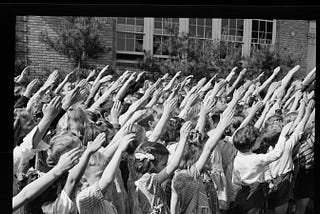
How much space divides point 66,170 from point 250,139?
137 cm

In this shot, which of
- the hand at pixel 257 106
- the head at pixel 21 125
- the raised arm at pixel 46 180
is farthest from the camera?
the hand at pixel 257 106

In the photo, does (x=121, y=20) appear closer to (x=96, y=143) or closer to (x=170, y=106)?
(x=170, y=106)

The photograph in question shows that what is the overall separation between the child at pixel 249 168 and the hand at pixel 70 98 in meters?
1.19

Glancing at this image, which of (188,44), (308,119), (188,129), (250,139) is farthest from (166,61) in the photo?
(308,119)

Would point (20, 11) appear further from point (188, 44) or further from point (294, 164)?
point (294, 164)

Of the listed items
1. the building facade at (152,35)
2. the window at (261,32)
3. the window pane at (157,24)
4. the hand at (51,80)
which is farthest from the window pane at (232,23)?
the hand at (51,80)

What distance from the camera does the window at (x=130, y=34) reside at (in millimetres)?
3475

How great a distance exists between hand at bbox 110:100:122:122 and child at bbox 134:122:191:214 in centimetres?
27

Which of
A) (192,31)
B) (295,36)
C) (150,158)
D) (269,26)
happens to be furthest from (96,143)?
(295,36)

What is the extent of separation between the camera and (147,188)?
348cm

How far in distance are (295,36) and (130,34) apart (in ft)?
3.90

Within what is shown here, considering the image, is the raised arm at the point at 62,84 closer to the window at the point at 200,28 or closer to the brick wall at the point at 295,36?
the window at the point at 200,28

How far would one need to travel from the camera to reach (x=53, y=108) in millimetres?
3416

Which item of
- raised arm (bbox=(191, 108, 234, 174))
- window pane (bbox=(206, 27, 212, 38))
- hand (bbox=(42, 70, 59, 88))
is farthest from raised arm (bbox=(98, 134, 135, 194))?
window pane (bbox=(206, 27, 212, 38))
